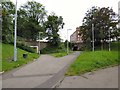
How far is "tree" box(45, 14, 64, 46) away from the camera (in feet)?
238

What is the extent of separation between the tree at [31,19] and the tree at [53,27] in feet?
8.18

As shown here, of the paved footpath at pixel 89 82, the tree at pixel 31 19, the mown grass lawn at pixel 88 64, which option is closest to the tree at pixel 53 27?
the tree at pixel 31 19

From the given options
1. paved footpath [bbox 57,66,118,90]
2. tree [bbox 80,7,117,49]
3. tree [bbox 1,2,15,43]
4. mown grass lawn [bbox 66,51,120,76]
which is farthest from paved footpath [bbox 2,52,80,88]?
tree [bbox 80,7,117,49]

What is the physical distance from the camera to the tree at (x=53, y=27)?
72.5 m

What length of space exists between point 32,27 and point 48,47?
8062 mm

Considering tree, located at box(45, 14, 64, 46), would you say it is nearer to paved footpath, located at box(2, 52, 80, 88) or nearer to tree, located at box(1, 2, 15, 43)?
tree, located at box(1, 2, 15, 43)

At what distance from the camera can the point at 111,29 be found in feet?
220

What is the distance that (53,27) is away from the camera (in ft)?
242

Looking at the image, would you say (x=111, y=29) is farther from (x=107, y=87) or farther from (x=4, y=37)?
(x=107, y=87)

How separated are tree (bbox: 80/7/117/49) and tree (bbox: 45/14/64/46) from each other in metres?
8.38

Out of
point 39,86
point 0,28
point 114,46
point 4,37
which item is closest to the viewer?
point 39,86

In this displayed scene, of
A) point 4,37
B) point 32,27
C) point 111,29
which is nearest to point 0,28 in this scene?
point 4,37

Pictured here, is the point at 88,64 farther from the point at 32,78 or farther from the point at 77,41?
the point at 77,41

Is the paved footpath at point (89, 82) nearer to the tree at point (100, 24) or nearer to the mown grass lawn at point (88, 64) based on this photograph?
the mown grass lawn at point (88, 64)
